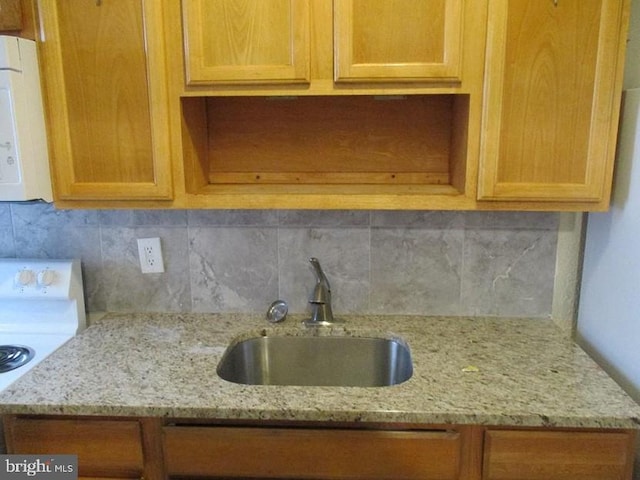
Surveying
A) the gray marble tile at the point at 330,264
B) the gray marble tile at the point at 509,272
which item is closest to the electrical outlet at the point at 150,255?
the gray marble tile at the point at 330,264

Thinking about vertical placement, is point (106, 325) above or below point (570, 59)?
below

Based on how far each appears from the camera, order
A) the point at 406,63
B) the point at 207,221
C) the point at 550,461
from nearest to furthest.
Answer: the point at 550,461 → the point at 406,63 → the point at 207,221

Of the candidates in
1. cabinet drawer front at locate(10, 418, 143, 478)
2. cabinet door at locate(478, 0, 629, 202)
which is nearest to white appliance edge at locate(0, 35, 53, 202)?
cabinet drawer front at locate(10, 418, 143, 478)

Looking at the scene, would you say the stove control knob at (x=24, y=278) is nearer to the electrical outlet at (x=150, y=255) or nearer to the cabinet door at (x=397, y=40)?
the electrical outlet at (x=150, y=255)

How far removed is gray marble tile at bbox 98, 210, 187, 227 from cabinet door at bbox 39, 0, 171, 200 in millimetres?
295

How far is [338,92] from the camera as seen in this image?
4.06ft

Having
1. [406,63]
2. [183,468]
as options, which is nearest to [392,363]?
[183,468]

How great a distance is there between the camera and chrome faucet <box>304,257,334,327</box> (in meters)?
1.54

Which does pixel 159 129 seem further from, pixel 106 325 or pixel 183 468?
pixel 183 468

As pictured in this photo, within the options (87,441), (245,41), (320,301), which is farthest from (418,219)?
(87,441)

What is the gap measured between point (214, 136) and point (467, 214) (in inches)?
36.4

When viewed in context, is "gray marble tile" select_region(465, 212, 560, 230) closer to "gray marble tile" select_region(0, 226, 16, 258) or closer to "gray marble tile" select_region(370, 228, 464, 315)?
"gray marble tile" select_region(370, 228, 464, 315)

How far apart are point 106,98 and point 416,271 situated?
1.13 meters

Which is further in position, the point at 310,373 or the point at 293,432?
the point at 310,373
